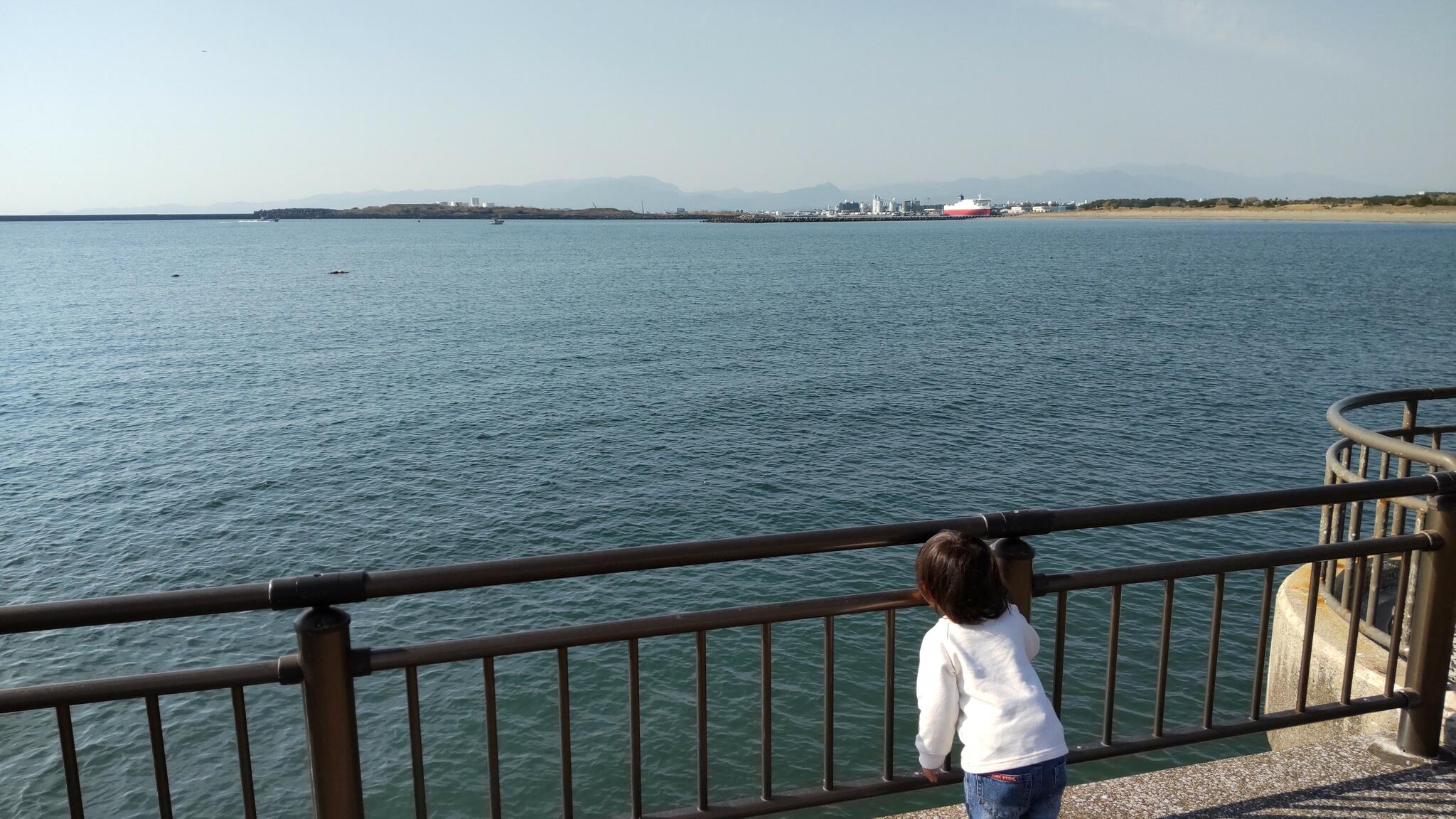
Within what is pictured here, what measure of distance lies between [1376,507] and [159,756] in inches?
276

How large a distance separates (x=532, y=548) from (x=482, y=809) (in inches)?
320

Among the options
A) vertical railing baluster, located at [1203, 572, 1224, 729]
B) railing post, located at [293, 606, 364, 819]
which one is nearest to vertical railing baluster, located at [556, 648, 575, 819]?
railing post, located at [293, 606, 364, 819]

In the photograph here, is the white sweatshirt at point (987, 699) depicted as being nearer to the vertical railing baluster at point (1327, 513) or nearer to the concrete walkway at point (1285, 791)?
the concrete walkway at point (1285, 791)

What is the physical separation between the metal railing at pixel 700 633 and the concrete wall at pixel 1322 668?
4.17 feet

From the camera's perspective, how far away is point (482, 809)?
12.8m

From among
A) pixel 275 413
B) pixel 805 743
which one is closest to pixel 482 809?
pixel 805 743

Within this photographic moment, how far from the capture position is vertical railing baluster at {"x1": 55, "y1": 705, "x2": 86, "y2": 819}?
292 centimetres

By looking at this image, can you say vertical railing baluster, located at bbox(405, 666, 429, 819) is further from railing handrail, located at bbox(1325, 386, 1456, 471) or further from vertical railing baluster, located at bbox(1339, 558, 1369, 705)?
railing handrail, located at bbox(1325, 386, 1456, 471)

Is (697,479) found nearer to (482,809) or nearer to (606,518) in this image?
(606,518)

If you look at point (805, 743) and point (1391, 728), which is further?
point (805, 743)

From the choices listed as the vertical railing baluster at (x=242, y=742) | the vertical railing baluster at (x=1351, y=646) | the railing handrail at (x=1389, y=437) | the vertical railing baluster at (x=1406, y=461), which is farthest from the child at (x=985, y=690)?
the vertical railing baluster at (x=1406, y=461)

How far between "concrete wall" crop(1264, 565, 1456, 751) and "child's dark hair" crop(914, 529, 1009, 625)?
11.7 ft

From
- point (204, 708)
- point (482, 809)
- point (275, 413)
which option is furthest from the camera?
point (275, 413)

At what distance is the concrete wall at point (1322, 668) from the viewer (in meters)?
6.11
